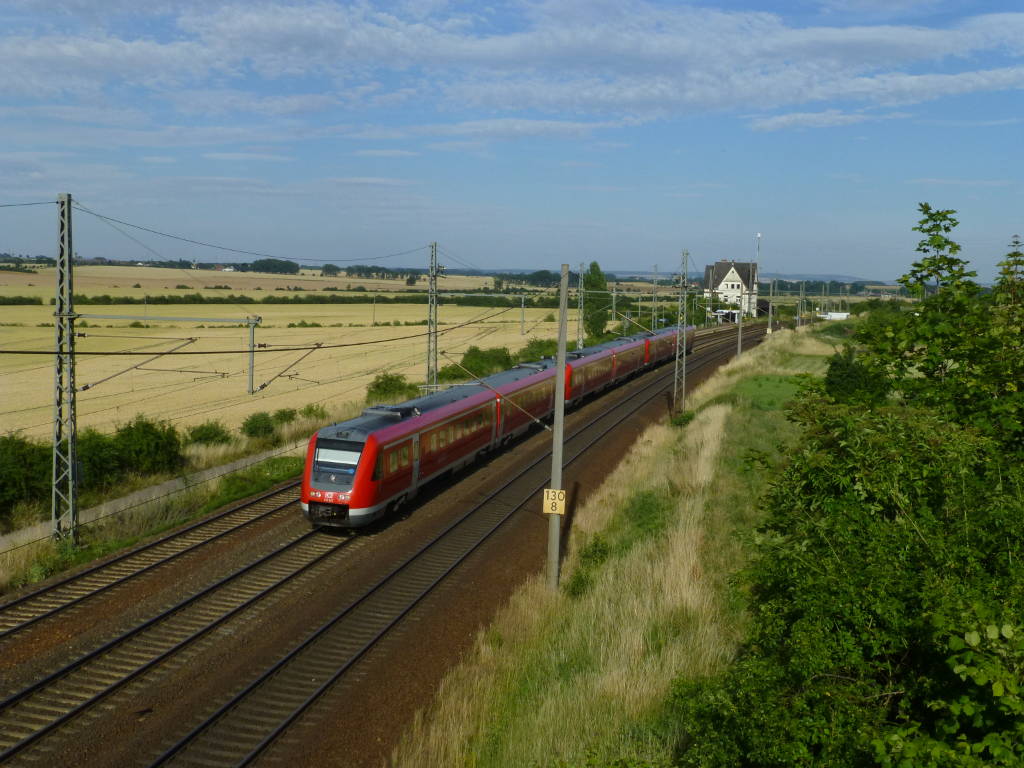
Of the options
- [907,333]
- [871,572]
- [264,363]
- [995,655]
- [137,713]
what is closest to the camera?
[995,655]

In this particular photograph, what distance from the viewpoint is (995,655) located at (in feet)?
17.1

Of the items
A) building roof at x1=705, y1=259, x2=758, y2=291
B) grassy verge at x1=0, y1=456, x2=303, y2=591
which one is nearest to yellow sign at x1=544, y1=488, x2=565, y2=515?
grassy verge at x1=0, y1=456, x2=303, y2=591

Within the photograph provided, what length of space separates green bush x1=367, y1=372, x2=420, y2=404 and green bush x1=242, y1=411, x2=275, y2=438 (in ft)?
23.7

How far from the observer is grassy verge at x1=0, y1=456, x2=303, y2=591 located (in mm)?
17516

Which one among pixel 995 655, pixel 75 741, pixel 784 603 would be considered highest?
pixel 995 655

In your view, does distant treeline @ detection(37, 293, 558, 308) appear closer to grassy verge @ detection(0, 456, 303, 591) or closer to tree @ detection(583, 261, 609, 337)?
tree @ detection(583, 261, 609, 337)

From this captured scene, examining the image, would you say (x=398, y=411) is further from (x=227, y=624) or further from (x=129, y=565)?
(x=227, y=624)

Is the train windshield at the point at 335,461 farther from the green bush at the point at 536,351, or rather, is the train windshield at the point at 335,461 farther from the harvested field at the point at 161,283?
the harvested field at the point at 161,283

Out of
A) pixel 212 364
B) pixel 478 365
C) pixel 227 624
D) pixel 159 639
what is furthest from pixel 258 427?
pixel 212 364

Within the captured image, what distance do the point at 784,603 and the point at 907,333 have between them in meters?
4.60

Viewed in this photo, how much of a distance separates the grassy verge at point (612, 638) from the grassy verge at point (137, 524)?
9.62 metres

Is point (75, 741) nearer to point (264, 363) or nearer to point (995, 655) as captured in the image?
point (995, 655)

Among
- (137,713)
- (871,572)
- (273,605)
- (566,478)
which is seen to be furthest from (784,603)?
(566,478)

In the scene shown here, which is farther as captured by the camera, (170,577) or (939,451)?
(170,577)
